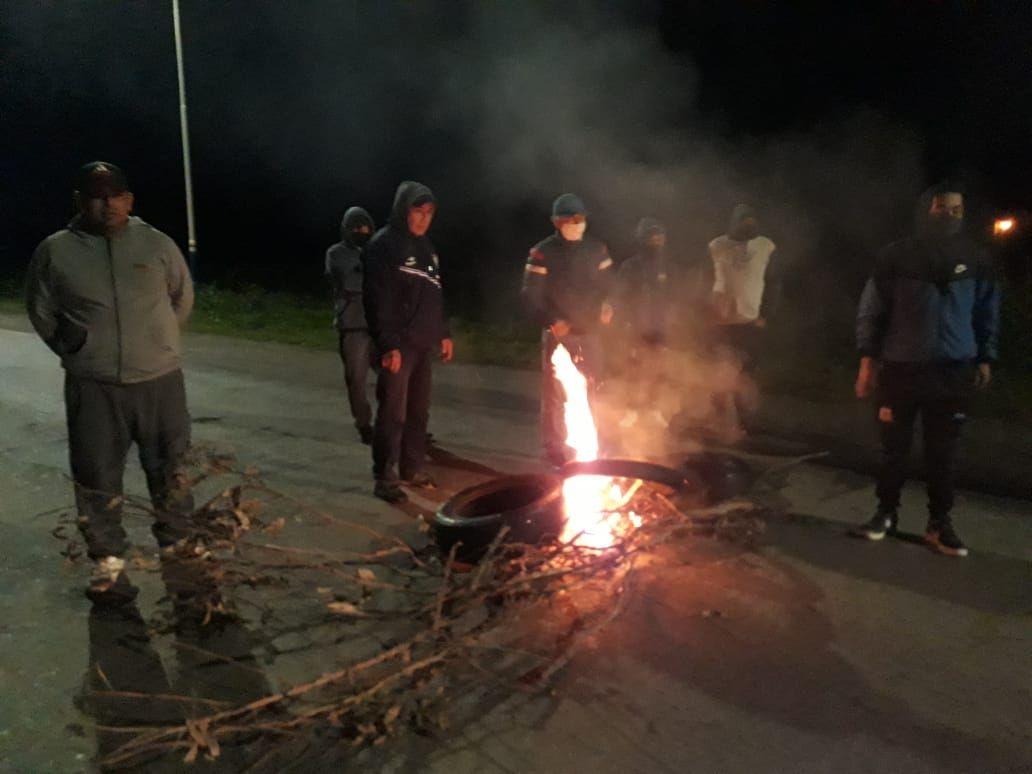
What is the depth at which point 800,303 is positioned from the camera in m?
11.3

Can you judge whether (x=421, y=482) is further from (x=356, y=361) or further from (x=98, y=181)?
(x=98, y=181)

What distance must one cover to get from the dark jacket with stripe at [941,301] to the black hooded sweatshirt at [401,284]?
2.74 meters

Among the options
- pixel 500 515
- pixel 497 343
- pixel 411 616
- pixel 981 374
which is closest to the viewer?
pixel 411 616

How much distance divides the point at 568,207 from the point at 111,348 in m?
3.12

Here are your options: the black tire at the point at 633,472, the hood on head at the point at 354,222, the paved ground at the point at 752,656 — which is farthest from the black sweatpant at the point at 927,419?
the hood on head at the point at 354,222

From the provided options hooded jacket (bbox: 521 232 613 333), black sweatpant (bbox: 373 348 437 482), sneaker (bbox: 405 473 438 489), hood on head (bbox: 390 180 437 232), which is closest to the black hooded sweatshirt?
hood on head (bbox: 390 180 437 232)

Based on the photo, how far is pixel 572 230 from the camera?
6.08 metres

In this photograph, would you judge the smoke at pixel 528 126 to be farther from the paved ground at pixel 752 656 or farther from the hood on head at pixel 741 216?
the paved ground at pixel 752 656

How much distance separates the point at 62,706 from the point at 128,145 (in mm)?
32600

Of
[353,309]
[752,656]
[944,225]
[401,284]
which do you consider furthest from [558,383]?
[752,656]

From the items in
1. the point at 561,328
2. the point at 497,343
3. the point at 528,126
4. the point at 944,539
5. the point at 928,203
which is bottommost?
the point at 944,539

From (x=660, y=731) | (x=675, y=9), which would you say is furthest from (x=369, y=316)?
(x=675, y=9)

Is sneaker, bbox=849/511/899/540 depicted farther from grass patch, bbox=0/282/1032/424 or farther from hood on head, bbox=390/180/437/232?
grass patch, bbox=0/282/1032/424

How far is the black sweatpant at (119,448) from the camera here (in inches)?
162
